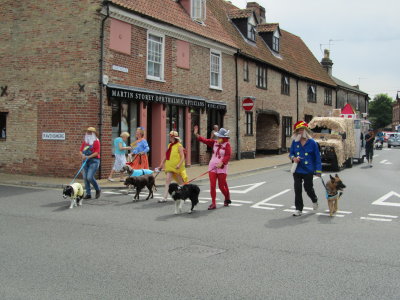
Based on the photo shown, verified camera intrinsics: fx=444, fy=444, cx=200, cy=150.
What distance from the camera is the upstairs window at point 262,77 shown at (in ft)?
87.4

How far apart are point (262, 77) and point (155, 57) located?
1117 cm

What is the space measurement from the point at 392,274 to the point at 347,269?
498 mm

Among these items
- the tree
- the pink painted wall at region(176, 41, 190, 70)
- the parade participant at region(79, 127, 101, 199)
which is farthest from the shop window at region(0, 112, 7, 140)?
the tree

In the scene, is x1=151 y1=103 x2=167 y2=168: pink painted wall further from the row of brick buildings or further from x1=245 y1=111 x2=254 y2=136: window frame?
x1=245 y1=111 x2=254 y2=136: window frame

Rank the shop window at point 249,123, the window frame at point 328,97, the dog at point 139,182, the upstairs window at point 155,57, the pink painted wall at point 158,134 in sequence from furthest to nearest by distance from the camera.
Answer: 1. the window frame at point 328,97
2. the shop window at point 249,123
3. the pink painted wall at point 158,134
4. the upstairs window at point 155,57
5. the dog at point 139,182

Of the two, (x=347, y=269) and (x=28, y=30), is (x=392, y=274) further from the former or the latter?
(x=28, y=30)

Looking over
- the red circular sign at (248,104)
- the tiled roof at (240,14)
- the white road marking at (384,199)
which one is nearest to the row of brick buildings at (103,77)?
the red circular sign at (248,104)

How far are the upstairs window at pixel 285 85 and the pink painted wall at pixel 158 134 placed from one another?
1453 cm

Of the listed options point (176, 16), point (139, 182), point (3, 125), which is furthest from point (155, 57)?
point (139, 182)

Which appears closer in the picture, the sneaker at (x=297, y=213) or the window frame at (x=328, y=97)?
the sneaker at (x=297, y=213)

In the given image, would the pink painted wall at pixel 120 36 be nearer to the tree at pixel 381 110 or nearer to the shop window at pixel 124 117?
the shop window at pixel 124 117

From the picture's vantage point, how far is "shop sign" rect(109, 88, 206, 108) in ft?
49.8

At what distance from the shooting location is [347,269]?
535 cm

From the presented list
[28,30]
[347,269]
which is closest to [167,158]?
[347,269]
